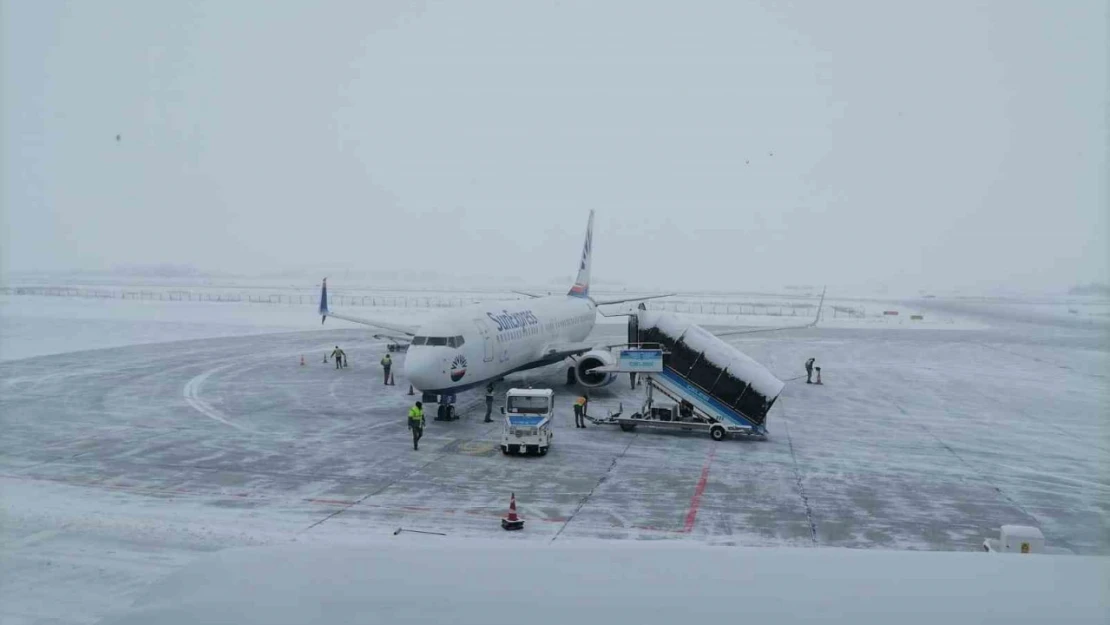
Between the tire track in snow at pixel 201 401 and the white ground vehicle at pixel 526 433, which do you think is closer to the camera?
the white ground vehicle at pixel 526 433

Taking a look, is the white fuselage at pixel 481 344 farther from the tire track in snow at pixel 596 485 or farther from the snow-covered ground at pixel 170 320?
the snow-covered ground at pixel 170 320

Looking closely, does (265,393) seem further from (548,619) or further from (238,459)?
(548,619)

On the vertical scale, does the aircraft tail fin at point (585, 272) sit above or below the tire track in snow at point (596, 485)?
above

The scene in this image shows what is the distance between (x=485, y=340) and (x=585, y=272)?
2270cm

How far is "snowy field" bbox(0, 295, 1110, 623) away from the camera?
16.0 m

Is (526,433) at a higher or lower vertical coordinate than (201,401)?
higher

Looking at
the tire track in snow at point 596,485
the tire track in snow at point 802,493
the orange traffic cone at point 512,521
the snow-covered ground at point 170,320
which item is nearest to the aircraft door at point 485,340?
the tire track in snow at point 596,485

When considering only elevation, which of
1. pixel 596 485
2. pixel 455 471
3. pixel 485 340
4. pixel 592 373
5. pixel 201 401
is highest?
pixel 485 340

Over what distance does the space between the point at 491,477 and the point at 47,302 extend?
10106cm

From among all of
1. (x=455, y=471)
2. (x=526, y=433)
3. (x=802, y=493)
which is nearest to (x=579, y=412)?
(x=526, y=433)

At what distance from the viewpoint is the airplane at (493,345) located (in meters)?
28.3

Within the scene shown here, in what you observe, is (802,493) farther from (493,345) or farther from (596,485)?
(493,345)

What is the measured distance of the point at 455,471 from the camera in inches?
866

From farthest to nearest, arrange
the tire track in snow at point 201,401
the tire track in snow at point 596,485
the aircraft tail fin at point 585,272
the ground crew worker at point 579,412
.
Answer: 1. the aircraft tail fin at point 585,272
2. the ground crew worker at point 579,412
3. the tire track in snow at point 201,401
4. the tire track in snow at point 596,485
